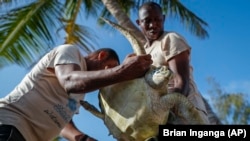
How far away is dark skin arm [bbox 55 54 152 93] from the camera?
7.52ft

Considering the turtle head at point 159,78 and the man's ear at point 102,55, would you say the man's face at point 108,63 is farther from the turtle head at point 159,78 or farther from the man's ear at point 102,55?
the turtle head at point 159,78

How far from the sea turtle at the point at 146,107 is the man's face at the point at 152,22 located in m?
0.78

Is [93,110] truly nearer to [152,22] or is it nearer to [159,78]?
[159,78]

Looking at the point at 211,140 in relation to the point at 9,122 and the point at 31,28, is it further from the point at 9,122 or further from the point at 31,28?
the point at 31,28

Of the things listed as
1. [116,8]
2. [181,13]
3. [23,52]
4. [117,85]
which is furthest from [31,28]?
[117,85]

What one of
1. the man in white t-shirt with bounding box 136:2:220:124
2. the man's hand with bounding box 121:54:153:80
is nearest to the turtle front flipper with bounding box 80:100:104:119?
the man's hand with bounding box 121:54:153:80

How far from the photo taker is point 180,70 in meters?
2.80

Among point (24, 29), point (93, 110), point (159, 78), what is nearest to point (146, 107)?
point (159, 78)

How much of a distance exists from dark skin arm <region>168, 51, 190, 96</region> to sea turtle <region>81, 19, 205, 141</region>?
1.23ft

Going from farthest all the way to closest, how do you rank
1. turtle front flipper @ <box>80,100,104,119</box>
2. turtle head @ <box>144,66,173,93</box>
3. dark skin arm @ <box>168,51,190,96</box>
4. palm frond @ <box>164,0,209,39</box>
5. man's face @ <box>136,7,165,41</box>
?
palm frond @ <box>164,0,209,39</box> → man's face @ <box>136,7,165,41</box> → dark skin arm @ <box>168,51,190,96</box> → turtle front flipper @ <box>80,100,104,119</box> → turtle head @ <box>144,66,173,93</box>

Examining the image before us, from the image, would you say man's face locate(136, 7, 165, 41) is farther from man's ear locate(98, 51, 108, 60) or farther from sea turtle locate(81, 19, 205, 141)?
sea turtle locate(81, 19, 205, 141)

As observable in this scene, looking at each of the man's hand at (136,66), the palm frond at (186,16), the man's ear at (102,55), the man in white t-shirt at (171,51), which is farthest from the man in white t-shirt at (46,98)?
the palm frond at (186,16)

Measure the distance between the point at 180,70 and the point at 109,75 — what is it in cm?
63

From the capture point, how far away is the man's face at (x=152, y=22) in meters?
3.07
